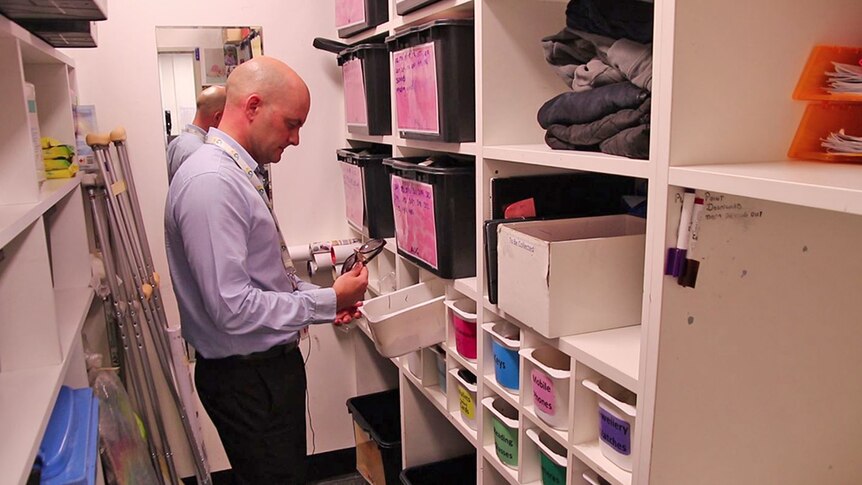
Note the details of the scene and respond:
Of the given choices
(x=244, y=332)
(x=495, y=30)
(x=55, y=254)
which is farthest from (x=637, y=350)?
(x=55, y=254)

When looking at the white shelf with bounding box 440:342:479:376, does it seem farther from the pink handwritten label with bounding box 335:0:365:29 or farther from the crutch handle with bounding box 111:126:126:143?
the crutch handle with bounding box 111:126:126:143

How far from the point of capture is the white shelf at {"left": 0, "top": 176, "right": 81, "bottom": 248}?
118cm

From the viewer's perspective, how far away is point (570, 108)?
4.57ft

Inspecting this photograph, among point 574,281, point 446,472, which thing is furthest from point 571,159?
point 446,472

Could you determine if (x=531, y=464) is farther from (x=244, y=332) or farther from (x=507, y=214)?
(x=244, y=332)

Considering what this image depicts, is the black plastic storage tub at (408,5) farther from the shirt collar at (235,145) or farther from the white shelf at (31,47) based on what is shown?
the white shelf at (31,47)

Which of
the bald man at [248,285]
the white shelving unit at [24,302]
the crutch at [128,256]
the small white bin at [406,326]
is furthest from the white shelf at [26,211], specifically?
the small white bin at [406,326]

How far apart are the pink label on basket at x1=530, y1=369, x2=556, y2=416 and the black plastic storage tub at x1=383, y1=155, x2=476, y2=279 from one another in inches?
19.8

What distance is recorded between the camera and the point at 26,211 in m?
1.39

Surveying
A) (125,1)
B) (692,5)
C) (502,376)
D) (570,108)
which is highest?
(125,1)

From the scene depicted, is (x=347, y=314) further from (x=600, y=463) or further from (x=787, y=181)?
(x=787, y=181)

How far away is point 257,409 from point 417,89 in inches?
43.4

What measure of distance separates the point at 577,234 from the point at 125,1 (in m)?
2.15

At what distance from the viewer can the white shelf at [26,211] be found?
46.6 inches
